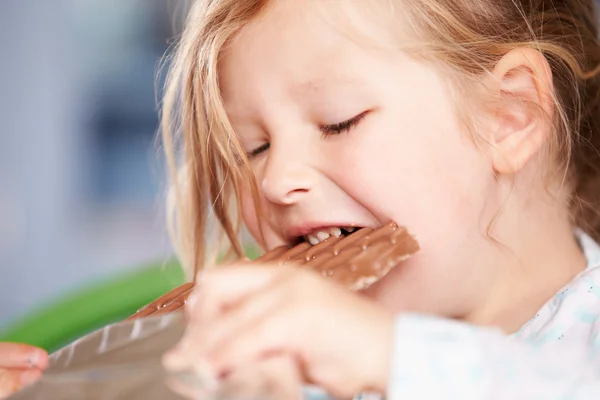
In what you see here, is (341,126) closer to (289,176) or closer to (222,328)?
(289,176)

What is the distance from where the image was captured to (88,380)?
0.66m

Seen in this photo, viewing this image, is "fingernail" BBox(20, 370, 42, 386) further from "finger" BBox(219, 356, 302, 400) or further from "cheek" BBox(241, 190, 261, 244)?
"cheek" BBox(241, 190, 261, 244)

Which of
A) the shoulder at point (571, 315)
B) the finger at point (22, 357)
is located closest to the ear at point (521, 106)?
the shoulder at point (571, 315)

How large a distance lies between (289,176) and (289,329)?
35 cm

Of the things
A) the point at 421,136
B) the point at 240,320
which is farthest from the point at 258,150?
the point at 240,320

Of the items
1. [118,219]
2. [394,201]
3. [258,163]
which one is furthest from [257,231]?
[118,219]

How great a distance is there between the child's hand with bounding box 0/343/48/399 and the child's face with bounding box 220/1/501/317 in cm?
32

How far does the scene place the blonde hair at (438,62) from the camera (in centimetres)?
100

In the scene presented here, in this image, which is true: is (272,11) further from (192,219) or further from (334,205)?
(192,219)

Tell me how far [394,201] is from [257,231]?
226mm

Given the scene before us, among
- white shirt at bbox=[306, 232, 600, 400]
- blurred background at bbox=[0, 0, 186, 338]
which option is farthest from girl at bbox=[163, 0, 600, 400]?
blurred background at bbox=[0, 0, 186, 338]

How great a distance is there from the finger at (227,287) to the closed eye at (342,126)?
33 centimetres

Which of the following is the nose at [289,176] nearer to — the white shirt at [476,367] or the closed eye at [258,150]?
the closed eye at [258,150]

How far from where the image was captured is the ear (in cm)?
101
